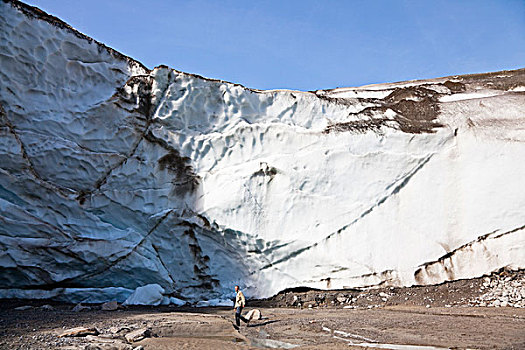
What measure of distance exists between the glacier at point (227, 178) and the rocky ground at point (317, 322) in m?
0.43

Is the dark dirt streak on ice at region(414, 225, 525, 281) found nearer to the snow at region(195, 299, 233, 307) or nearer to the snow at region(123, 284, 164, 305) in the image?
the snow at region(195, 299, 233, 307)

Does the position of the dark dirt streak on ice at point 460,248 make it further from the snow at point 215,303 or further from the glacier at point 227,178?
the snow at point 215,303

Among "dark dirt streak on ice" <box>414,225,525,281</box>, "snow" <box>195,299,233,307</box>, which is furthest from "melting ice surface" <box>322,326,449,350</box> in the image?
"snow" <box>195,299,233,307</box>

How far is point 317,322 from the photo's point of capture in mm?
7195

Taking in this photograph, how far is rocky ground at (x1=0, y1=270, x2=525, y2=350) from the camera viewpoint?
5.62m

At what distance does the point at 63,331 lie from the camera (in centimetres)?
622

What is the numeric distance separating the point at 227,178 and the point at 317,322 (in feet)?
14.5

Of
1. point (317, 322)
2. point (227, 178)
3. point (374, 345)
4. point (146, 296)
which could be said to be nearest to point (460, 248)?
point (317, 322)

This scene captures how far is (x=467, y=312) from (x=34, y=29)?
10.6 m

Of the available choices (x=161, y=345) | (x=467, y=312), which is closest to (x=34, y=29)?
(x=161, y=345)

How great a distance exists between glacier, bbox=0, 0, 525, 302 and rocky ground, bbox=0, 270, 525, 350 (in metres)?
0.43

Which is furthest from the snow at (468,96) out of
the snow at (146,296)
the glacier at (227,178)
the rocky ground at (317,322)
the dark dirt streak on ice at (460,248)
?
the snow at (146,296)

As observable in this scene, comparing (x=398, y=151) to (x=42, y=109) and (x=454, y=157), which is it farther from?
(x=42, y=109)

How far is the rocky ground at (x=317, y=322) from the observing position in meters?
5.62
